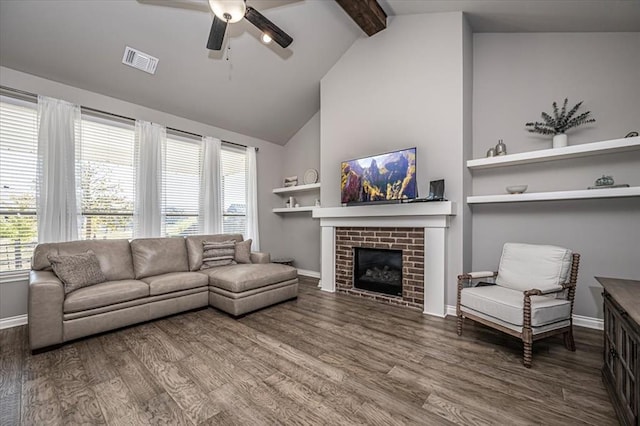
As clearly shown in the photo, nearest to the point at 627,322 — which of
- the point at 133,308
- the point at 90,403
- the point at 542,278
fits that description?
the point at 542,278

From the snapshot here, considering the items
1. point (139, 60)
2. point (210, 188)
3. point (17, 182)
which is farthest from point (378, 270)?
point (17, 182)

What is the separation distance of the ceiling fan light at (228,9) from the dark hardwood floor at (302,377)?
2.80 metres

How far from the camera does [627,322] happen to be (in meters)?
1.51

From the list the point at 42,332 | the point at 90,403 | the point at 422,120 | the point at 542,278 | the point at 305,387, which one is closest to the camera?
the point at 90,403

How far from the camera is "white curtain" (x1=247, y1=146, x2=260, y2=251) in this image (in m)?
5.36

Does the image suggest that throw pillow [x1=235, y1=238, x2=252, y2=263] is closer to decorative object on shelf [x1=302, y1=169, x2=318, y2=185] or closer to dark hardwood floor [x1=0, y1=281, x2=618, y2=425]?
dark hardwood floor [x1=0, y1=281, x2=618, y2=425]

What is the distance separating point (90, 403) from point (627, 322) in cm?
323

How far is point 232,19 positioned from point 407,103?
93.2 inches

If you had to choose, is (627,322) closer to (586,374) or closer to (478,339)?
(586,374)

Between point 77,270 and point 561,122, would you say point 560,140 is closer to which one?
point 561,122

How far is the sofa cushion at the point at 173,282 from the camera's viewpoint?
3.07 metres

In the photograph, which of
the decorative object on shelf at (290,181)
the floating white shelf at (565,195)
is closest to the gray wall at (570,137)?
the floating white shelf at (565,195)

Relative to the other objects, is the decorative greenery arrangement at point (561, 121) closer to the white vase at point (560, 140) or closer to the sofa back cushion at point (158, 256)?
the white vase at point (560, 140)

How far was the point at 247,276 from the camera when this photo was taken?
3.28 meters
